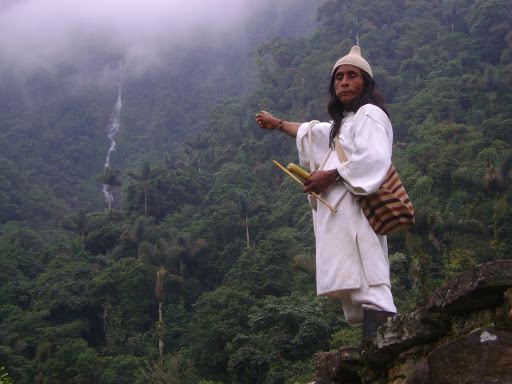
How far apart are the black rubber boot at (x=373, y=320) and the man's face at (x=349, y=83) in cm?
115

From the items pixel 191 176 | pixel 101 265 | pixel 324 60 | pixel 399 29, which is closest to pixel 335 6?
pixel 399 29

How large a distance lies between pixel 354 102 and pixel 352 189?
0.59m

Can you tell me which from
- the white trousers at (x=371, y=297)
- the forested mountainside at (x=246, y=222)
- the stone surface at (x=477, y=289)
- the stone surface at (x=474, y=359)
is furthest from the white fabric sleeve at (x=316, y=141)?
the forested mountainside at (x=246, y=222)

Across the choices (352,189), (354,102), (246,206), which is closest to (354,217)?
(352,189)

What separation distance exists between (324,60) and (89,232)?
2202cm

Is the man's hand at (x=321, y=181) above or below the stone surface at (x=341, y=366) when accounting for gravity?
above

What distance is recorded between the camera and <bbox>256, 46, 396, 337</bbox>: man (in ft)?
9.34

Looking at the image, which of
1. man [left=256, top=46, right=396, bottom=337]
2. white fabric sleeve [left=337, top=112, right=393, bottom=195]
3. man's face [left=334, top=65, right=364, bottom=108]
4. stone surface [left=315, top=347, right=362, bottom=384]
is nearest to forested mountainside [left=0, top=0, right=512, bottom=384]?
stone surface [left=315, top=347, right=362, bottom=384]

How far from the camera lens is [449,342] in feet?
6.78

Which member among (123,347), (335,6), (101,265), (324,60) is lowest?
(123,347)

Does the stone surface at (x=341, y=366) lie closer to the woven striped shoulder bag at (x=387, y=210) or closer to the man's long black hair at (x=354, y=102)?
the woven striped shoulder bag at (x=387, y=210)

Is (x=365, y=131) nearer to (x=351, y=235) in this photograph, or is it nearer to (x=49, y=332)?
(x=351, y=235)

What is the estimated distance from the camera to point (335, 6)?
178 feet

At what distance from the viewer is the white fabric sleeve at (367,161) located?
2.90 metres
